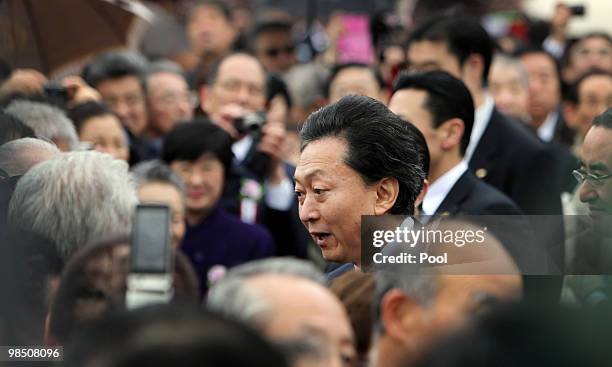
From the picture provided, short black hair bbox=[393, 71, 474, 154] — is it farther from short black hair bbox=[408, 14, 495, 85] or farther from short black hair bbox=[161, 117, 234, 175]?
short black hair bbox=[161, 117, 234, 175]

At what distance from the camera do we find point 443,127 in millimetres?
4914

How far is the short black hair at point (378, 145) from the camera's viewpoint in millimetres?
3803

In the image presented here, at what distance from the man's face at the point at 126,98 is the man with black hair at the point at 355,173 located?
336 cm

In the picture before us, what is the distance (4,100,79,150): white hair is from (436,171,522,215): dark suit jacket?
4.69ft

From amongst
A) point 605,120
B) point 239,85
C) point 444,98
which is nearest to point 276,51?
point 239,85

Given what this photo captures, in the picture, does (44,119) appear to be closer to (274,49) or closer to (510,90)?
(510,90)

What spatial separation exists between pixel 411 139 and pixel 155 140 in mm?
3793

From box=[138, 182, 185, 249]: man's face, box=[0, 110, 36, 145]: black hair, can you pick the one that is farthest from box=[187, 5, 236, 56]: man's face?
box=[0, 110, 36, 145]: black hair

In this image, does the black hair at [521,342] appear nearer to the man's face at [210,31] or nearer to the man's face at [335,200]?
the man's face at [335,200]

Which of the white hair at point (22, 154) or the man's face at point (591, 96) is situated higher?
the man's face at point (591, 96)

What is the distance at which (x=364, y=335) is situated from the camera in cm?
275

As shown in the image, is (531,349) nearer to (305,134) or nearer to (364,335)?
(364,335)

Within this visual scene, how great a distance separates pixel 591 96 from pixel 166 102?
2.67 m

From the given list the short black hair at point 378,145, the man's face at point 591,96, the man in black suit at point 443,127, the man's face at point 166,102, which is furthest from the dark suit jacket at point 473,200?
the man's face at point 166,102
